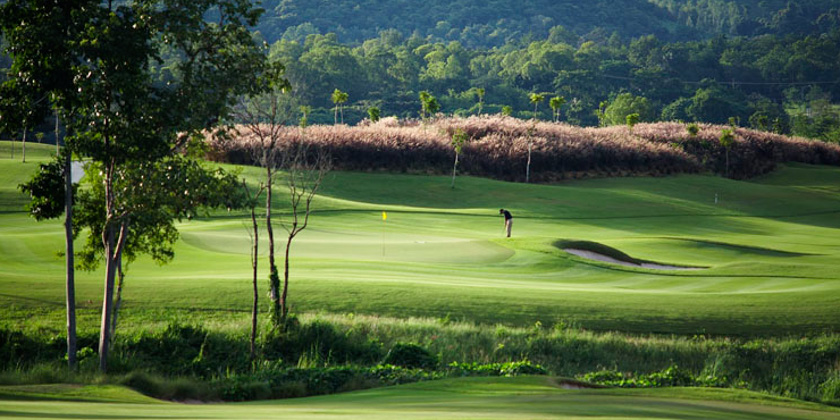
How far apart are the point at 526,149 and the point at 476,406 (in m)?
54.4

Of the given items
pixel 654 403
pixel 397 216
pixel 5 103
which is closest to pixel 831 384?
pixel 654 403

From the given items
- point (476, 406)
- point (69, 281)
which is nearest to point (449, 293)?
point (69, 281)

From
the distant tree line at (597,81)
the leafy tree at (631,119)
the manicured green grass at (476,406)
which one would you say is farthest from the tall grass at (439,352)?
the distant tree line at (597,81)

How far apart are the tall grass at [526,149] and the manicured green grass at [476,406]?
39.0m

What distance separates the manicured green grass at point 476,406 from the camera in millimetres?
6523

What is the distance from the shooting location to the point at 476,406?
24.5ft

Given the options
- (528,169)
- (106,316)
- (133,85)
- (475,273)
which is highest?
(133,85)

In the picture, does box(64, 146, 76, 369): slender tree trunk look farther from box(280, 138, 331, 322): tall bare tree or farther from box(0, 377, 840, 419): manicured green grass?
box(0, 377, 840, 419): manicured green grass

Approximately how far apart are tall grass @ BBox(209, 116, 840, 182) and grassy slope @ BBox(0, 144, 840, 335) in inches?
400

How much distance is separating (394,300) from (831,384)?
9315 mm

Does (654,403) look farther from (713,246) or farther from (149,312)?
(713,246)

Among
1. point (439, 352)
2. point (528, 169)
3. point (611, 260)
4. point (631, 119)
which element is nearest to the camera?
point (439, 352)

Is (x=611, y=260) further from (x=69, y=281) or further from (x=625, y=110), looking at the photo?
(x=625, y=110)

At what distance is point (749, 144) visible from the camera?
77750mm
